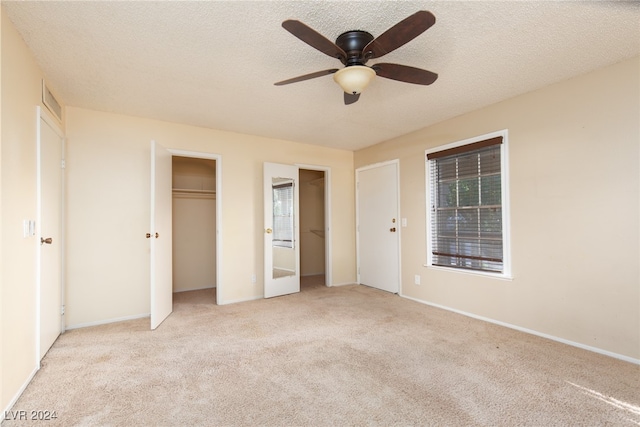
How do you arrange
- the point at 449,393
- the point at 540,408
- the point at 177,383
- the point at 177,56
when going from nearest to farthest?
the point at 540,408
the point at 449,393
the point at 177,383
the point at 177,56

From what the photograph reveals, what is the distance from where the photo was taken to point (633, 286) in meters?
2.38

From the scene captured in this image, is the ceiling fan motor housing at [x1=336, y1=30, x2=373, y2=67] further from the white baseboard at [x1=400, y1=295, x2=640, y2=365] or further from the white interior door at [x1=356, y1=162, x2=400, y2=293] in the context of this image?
the white baseboard at [x1=400, y1=295, x2=640, y2=365]

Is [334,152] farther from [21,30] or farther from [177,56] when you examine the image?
[21,30]

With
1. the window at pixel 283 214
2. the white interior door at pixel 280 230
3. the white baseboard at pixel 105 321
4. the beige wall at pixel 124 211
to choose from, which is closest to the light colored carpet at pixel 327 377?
the white baseboard at pixel 105 321

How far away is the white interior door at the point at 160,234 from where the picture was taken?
3148mm

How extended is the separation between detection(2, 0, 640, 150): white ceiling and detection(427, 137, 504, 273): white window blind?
566mm

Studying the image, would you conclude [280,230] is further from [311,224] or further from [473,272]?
[473,272]

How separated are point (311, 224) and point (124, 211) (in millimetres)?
3436

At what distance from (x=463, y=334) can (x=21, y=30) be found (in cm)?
420

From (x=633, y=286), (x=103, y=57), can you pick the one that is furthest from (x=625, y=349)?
(x=103, y=57)

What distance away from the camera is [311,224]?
6.23m

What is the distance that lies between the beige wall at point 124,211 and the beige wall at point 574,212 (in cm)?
296

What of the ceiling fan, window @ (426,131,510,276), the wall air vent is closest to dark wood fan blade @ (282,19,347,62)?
the ceiling fan

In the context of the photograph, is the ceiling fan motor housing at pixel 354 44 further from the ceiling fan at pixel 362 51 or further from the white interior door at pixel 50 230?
the white interior door at pixel 50 230
